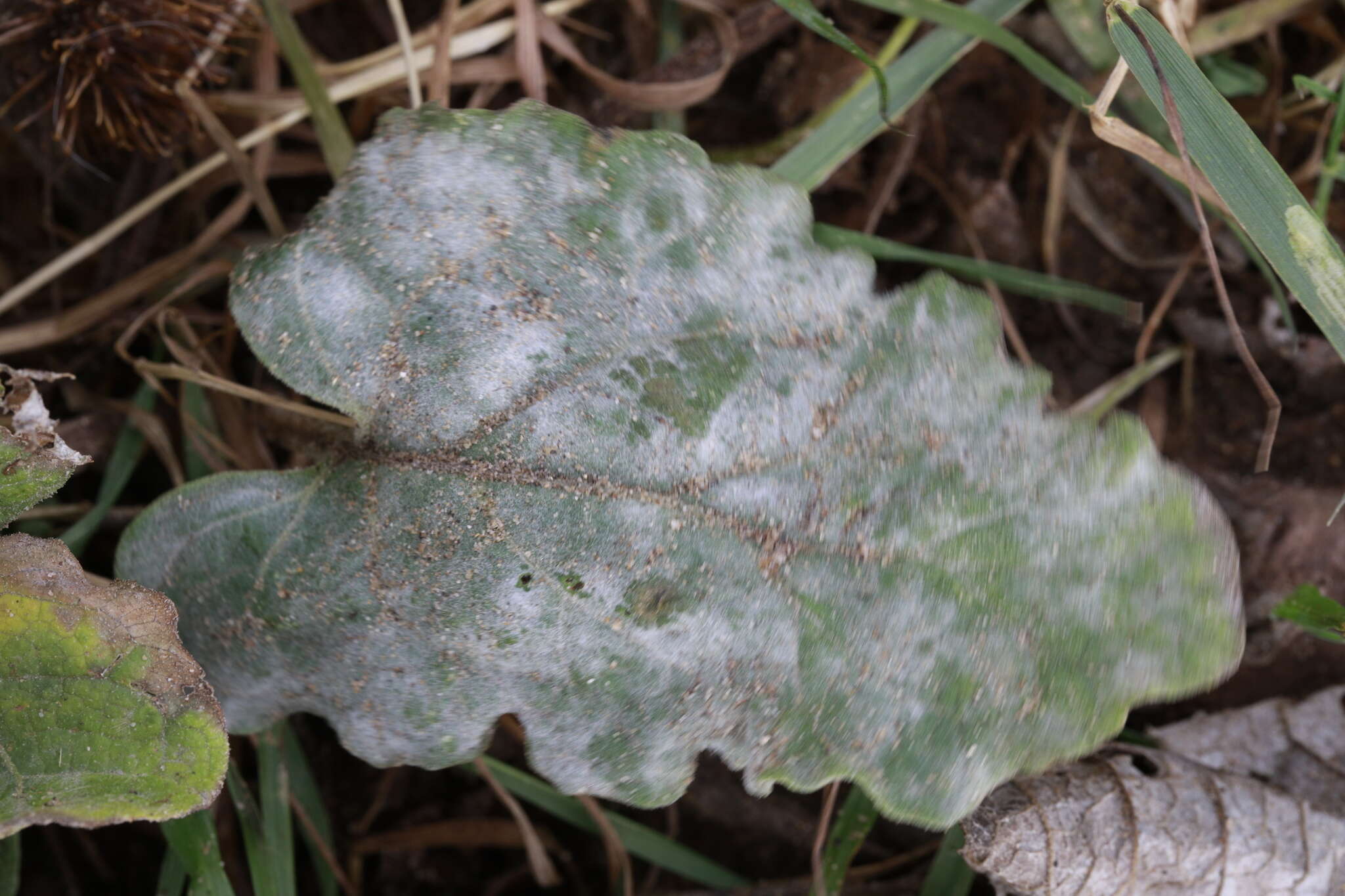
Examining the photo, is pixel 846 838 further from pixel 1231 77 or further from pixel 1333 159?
pixel 1231 77

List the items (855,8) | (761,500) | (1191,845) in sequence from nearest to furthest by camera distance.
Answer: (761,500) < (1191,845) < (855,8)

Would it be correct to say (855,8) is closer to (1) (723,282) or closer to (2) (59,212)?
(1) (723,282)

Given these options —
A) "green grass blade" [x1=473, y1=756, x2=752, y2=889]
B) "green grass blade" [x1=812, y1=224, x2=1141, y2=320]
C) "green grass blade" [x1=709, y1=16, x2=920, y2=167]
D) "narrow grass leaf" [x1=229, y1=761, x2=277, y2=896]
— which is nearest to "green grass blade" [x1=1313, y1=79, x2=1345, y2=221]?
"green grass blade" [x1=812, y1=224, x2=1141, y2=320]

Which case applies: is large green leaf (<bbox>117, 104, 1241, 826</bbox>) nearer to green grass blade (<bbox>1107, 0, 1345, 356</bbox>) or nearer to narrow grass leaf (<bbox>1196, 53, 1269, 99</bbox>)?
green grass blade (<bbox>1107, 0, 1345, 356</bbox>)

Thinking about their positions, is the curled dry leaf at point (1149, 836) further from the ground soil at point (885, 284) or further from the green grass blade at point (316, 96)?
the green grass blade at point (316, 96)

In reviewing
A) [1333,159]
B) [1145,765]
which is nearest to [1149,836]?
[1145,765]

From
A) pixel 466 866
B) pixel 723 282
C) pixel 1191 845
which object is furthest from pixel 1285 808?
pixel 466 866
